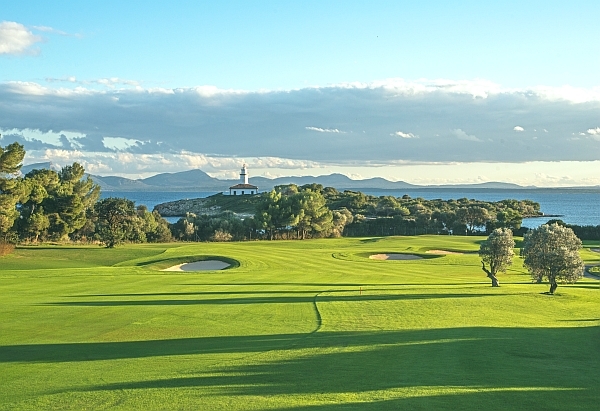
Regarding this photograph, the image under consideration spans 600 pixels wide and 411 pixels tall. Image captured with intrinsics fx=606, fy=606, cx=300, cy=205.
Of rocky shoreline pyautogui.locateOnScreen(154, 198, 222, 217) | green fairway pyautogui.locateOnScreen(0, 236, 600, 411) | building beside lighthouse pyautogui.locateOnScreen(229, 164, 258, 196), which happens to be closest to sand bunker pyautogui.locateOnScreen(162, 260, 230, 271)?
green fairway pyautogui.locateOnScreen(0, 236, 600, 411)

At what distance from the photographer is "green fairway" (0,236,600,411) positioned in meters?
9.66

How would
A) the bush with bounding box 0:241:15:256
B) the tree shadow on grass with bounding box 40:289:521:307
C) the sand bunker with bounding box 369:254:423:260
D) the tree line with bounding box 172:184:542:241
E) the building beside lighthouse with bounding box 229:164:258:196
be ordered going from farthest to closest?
the building beside lighthouse with bounding box 229:164:258:196
the tree line with bounding box 172:184:542:241
the sand bunker with bounding box 369:254:423:260
the bush with bounding box 0:241:15:256
the tree shadow on grass with bounding box 40:289:521:307

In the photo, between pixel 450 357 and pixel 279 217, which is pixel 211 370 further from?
pixel 279 217

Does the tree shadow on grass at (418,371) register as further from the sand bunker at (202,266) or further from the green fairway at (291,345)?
the sand bunker at (202,266)

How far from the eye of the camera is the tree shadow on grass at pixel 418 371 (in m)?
9.67

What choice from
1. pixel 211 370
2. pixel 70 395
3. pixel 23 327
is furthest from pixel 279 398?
pixel 23 327

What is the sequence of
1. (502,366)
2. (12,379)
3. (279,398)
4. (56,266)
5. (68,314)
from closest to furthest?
(279,398), (12,379), (502,366), (68,314), (56,266)

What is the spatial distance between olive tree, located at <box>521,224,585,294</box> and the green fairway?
3.97 feet

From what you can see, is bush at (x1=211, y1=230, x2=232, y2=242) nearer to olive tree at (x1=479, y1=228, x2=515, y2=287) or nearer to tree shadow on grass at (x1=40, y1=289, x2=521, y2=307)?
olive tree at (x1=479, y1=228, x2=515, y2=287)

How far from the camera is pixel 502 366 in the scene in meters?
12.0

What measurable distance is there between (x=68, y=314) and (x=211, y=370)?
9.21m

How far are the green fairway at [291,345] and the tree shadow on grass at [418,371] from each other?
0.04 meters

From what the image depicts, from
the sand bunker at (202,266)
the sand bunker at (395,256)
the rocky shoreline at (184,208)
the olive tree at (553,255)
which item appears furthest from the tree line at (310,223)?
the rocky shoreline at (184,208)

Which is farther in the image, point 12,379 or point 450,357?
point 450,357
